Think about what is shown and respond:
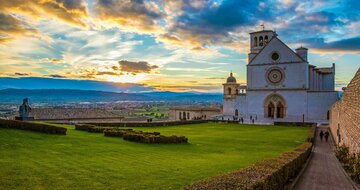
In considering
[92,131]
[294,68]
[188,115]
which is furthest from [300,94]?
[92,131]

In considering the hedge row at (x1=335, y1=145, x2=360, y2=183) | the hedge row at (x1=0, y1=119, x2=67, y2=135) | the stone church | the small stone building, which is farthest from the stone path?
the small stone building

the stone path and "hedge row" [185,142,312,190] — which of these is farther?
the stone path

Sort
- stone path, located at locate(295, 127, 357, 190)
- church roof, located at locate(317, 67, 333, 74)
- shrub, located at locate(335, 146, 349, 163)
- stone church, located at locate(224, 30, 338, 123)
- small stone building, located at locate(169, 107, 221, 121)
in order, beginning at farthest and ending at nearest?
small stone building, located at locate(169, 107, 221, 121) < church roof, located at locate(317, 67, 333, 74) < stone church, located at locate(224, 30, 338, 123) < shrub, located at locate(335, 146, 349, 163) < stone path, located at locate(295, 127, 357, 190)

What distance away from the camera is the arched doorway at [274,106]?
65.1 m

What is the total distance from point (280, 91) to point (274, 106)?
3.32 m

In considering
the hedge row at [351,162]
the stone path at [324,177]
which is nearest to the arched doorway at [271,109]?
the hedge row at [351,162]

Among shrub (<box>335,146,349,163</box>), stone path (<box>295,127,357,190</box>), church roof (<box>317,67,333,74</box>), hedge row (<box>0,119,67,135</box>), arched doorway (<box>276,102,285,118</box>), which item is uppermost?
church roof (<box>317,67,333,74</box>)

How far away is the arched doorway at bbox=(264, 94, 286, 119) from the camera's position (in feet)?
213

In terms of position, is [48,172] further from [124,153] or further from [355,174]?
[355,174]

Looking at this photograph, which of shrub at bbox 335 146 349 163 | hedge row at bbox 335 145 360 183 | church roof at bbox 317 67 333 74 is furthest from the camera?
church roof at bbox 317 67 333 74

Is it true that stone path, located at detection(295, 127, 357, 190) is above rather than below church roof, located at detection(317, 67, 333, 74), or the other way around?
below

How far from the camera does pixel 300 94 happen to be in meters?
62.7

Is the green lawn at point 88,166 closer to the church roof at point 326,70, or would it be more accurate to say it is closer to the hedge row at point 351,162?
the hedge row at point 351,162

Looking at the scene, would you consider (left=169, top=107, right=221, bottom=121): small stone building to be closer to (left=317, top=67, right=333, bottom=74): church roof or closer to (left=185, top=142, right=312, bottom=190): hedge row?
(left=317, top=67, right=333, bottom=74): church roof
